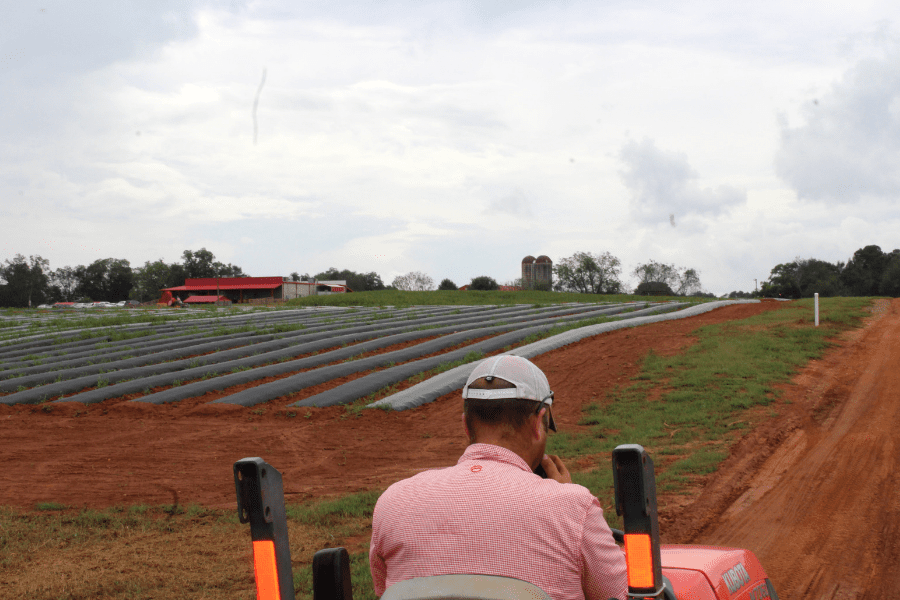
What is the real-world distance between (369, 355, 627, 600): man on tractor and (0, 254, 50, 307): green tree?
110 m

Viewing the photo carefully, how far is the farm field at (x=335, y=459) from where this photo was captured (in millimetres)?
5465

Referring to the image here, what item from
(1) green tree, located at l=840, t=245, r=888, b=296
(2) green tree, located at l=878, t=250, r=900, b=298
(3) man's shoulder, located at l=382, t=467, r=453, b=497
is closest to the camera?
(3) man's shoulder, located at l=382, t=467, r=453, b=497

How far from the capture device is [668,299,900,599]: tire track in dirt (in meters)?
4.86

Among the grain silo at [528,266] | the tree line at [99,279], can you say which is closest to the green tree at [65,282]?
the tree line at [99,279]

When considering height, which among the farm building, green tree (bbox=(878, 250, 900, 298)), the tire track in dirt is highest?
the farm building

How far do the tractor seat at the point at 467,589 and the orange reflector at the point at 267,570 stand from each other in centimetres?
28

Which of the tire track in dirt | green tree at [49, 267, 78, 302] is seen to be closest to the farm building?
green tree at [49, 267, 78, 302]

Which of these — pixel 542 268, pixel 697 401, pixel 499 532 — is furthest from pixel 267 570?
pixel 542 268

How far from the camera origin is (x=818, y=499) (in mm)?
6367

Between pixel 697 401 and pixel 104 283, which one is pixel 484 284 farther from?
pixel 104 283

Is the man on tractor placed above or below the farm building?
below

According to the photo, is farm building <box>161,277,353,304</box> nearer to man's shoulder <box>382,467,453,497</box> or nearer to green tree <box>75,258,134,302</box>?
green tree <box>75,258,134,302</box>

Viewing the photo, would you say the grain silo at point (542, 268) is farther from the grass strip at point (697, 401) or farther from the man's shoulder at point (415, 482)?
the man's shoulder at point (415, 482)

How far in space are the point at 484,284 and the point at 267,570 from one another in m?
71.6
